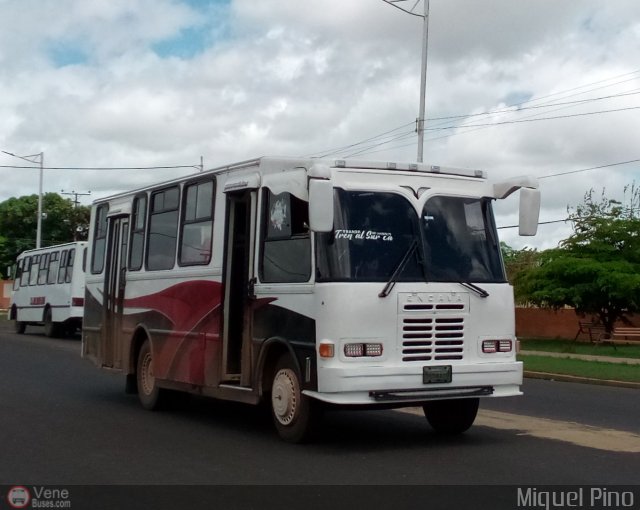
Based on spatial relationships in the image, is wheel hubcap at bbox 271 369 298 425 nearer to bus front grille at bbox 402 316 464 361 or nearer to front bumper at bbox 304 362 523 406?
front bumper at bbox 304 362 523 406

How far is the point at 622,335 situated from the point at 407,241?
24.7 m

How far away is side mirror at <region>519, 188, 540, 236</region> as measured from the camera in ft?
34.6

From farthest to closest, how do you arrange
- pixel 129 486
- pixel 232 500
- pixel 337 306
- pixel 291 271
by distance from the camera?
pixel 291 271 < pixel 337 306 < pixel 129 486 < pixel 232 500

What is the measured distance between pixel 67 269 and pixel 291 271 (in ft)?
73.1

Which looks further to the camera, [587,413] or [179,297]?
[587,413]

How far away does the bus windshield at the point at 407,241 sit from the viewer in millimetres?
9680

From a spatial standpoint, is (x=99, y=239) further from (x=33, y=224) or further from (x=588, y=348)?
(x=33, y=224)

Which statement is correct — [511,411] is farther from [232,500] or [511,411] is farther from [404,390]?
[232,500]

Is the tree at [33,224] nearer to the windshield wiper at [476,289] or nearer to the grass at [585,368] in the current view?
the grass at [585,368]

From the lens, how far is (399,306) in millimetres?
9680

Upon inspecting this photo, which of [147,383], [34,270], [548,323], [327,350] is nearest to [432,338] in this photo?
[327,350]

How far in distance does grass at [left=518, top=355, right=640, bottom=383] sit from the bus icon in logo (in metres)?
13.3

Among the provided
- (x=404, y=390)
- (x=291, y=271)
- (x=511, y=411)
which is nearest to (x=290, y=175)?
→ (x=291, y=271)

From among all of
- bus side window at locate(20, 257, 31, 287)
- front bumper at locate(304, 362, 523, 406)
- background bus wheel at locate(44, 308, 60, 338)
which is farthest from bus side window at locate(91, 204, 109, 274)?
bus side window at locate(20, 257, 31, 287)
